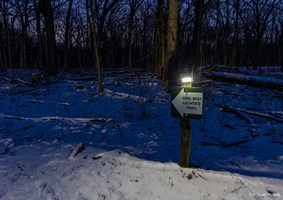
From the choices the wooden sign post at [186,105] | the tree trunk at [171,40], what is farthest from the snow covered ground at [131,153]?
the tree trunk at [171,40]

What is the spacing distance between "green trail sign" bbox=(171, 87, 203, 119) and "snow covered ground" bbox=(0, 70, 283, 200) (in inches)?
35.4

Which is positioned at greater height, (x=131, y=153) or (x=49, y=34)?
(x=49, y=34)

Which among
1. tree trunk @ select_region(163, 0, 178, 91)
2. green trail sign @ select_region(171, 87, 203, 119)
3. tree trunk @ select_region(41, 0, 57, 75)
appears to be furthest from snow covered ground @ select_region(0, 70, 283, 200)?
tree trunk @ select_region(41, 0, 57, 75)

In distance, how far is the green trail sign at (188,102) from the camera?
9.78 feet

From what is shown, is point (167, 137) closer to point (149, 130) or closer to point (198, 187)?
point (149, 130)

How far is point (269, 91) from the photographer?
10195 mm

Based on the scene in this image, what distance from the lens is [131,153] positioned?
3975 mm

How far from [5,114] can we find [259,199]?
6825 mm

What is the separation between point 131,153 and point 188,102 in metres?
1.57

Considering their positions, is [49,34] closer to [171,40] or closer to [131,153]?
[171,40]

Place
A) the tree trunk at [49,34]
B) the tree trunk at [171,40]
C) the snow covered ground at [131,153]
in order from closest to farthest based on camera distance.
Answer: the snow covered ground at [131,153], the tree trunk at [171,40], the tree trunk at [49,34]

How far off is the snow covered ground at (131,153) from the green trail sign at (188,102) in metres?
0.90

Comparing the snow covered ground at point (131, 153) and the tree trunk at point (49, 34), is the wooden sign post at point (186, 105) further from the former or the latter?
the tree trunk at point (49, 34)

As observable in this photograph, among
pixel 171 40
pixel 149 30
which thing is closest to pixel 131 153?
pixel 171 40
